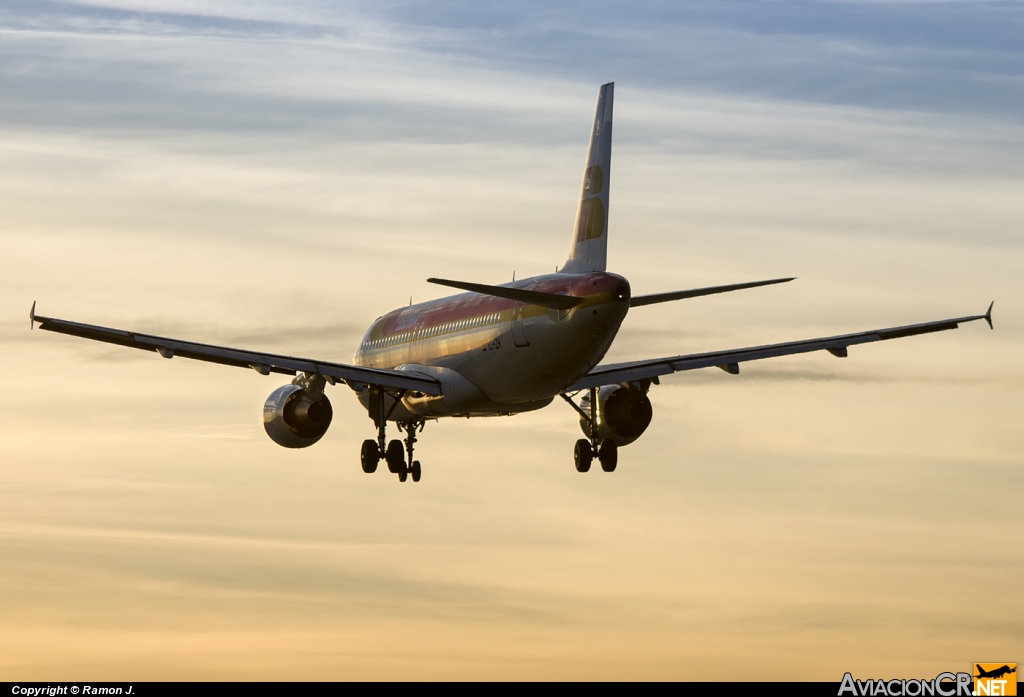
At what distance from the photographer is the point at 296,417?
63.6 meters

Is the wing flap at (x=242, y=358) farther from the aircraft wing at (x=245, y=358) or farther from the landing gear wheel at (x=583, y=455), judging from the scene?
the landing gear wheel at (x=583, y=455)

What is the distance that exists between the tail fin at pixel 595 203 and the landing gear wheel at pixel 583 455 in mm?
7430

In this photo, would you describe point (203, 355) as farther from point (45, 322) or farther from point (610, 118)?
point (610, 118)

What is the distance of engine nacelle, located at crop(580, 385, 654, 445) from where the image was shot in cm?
6400

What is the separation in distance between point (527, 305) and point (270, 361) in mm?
9340

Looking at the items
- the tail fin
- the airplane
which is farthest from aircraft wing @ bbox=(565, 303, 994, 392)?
the tail fin

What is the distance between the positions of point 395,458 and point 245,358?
9.16m

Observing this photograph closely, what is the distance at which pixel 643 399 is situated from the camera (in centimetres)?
6444

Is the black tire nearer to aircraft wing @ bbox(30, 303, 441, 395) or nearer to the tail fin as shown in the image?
aircraft wing @ bbox(30, 303, 441, 395)

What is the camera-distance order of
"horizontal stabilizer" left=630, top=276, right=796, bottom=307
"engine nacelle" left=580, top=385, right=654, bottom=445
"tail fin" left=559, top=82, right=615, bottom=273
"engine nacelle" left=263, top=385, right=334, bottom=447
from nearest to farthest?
"horizontal stabilizer" left=630, top=276, right=796, bottom=307, "tail fin" left=559, top=82, right=615, bottom=273, "engine nacelle" left=263, top=385, right=334, bottom=447, "engine nacelle" left=580, top=385, right=654, bottom=445

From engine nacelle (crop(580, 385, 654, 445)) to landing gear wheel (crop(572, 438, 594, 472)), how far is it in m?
0.62

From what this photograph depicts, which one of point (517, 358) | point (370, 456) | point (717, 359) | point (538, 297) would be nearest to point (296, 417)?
point (370, 456)

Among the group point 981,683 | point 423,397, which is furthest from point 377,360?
point 981,683

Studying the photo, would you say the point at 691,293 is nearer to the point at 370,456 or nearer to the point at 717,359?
the point at 717,359
